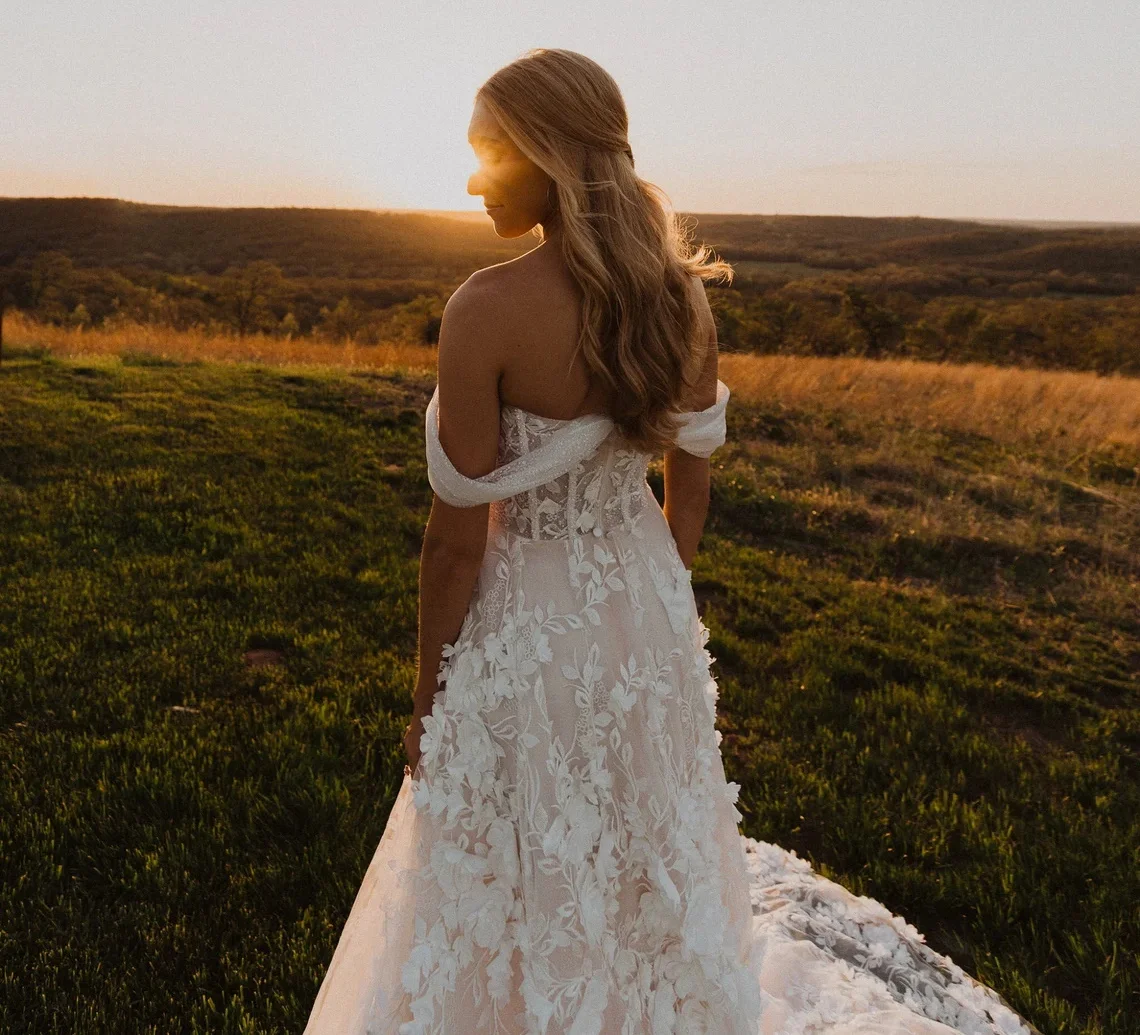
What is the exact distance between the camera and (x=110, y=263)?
4875 centimetres

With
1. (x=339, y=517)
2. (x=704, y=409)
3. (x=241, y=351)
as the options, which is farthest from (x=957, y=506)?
(x=241, y=351)

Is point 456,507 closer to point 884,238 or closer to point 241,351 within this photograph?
point 241,351

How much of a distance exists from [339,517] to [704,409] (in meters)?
5.97

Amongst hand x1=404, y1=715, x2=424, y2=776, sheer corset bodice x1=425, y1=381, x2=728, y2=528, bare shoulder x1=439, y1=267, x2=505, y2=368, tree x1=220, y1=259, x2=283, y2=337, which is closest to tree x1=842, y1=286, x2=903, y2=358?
tree x1=220, y1=259, x2=283, y2=337

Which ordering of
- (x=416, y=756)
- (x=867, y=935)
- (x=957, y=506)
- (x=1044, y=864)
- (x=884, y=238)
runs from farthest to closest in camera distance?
(x=884, y=238), (x=957, y=506), (x=1044, y=864), (x=867, y=935), (x=416, y=756)

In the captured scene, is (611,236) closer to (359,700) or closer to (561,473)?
(561,473)

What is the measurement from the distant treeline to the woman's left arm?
82 cm

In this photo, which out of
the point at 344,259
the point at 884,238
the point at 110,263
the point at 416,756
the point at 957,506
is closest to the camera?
the point at 416,756

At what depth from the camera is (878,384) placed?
1504 centimetres

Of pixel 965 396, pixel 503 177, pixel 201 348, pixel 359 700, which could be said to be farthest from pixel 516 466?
pixel 201 348

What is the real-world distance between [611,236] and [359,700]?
3.66 meters

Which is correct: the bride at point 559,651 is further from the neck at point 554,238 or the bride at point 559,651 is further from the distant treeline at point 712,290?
the distant treeline at point 712,290

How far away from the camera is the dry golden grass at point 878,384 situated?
41.9ft

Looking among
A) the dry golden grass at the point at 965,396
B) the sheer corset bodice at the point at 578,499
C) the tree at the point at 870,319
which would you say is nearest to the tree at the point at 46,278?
the dry golden grass at the point at 965,396
